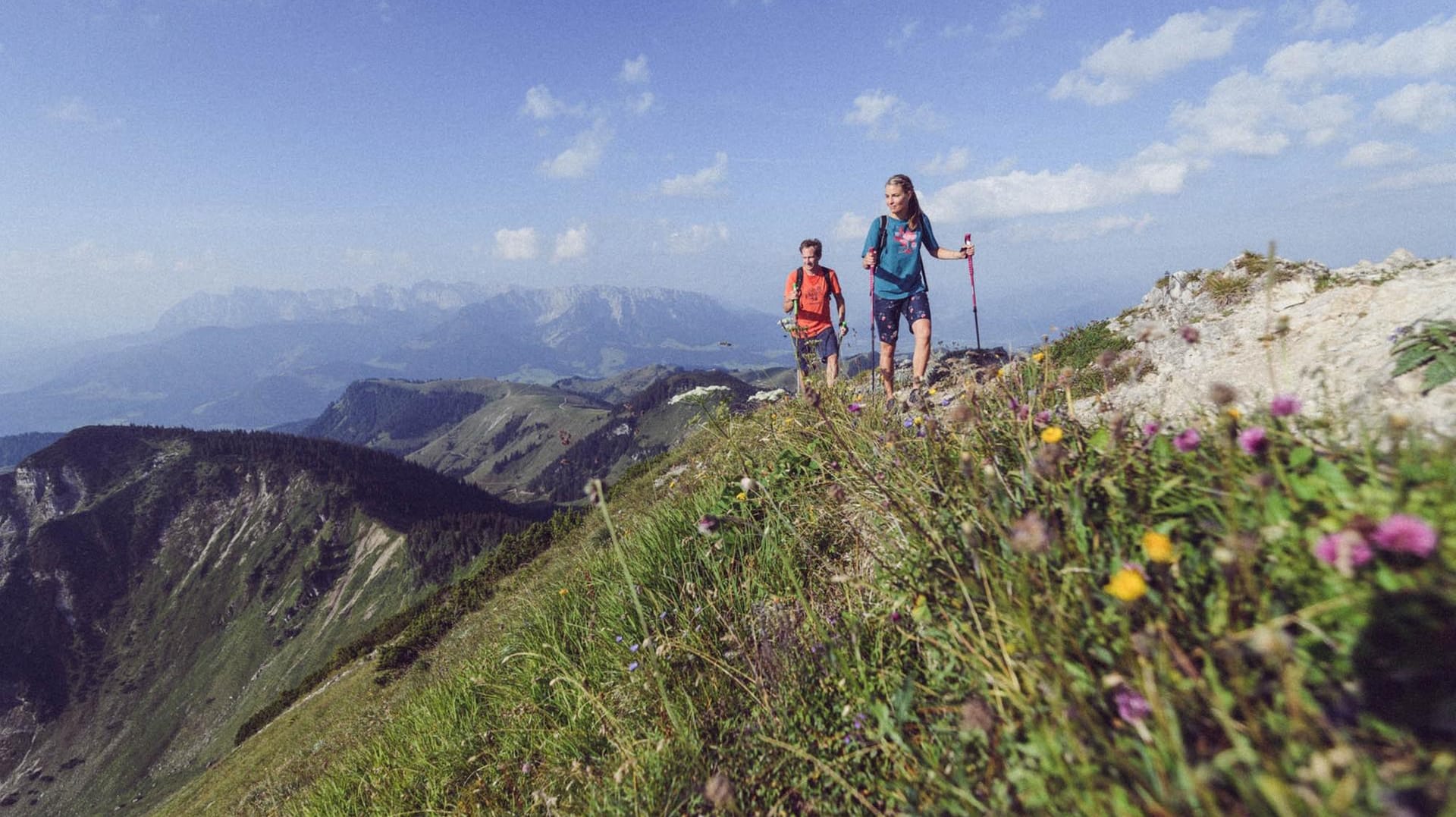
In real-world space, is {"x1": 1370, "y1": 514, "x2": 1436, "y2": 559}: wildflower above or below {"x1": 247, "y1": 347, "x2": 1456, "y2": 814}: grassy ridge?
above

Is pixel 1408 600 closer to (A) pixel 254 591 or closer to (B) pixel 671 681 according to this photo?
(B) pixel 671 681

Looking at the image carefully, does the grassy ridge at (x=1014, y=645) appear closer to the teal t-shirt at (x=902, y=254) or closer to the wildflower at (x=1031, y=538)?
the wildflower at (x=1031, y=538)

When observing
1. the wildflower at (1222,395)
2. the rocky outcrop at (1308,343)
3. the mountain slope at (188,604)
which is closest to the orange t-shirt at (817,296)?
the rocky outcrop at (1308,343)

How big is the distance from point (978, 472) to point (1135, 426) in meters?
0.70

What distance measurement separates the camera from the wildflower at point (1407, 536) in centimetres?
129

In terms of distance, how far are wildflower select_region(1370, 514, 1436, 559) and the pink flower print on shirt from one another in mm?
8897

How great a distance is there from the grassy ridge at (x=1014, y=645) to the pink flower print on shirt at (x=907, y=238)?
6.01 meters

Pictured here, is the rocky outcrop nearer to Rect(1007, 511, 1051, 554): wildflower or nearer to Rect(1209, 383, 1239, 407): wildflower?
Rect(1209, 383, 1239, 407): wildflower

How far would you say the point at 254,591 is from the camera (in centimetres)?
17000

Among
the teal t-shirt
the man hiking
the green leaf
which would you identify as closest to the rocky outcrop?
the green leaf

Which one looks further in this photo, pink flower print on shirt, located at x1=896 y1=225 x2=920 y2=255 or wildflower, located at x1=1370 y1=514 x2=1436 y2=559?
pink flower print on shirt, located at x1=896 y1=225 x2=920 y2=255

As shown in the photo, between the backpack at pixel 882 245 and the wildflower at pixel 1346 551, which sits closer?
the wildflower at pixel 1346 551

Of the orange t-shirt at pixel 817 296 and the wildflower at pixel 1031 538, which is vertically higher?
the orange t-shirt at pixel 817 296

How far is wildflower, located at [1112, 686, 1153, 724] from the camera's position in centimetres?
155
